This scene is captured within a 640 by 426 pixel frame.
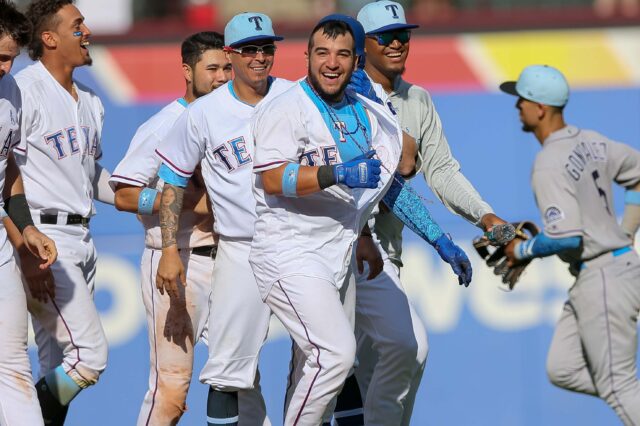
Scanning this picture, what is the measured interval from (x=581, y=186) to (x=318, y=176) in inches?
93.8

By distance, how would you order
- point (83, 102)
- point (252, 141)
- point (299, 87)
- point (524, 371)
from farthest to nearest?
point (524, 371) < point (83, 102) < point (252, 141) < point (299, 87)

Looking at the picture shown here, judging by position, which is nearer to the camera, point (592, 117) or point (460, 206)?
point (460, 206)

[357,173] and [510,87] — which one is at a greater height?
[510,87]

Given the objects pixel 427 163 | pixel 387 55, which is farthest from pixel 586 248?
pixel 387 55

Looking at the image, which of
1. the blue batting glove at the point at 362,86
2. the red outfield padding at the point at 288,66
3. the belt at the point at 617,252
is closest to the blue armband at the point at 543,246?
the belt at the point at 617,252

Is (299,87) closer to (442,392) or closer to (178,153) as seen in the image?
(178,153)

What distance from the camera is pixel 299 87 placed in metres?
5.46

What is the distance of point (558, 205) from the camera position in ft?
22.3

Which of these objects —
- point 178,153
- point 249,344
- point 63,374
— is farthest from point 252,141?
point 63,374

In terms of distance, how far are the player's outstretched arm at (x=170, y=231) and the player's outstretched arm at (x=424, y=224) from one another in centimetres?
102

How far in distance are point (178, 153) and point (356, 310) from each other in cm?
120

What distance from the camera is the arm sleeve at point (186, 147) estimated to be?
594 cm

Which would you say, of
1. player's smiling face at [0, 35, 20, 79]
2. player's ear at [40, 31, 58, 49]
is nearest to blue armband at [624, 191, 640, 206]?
player's ear at [40, 31, 58, 49]

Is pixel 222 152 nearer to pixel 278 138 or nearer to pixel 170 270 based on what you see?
pixel 170 270
